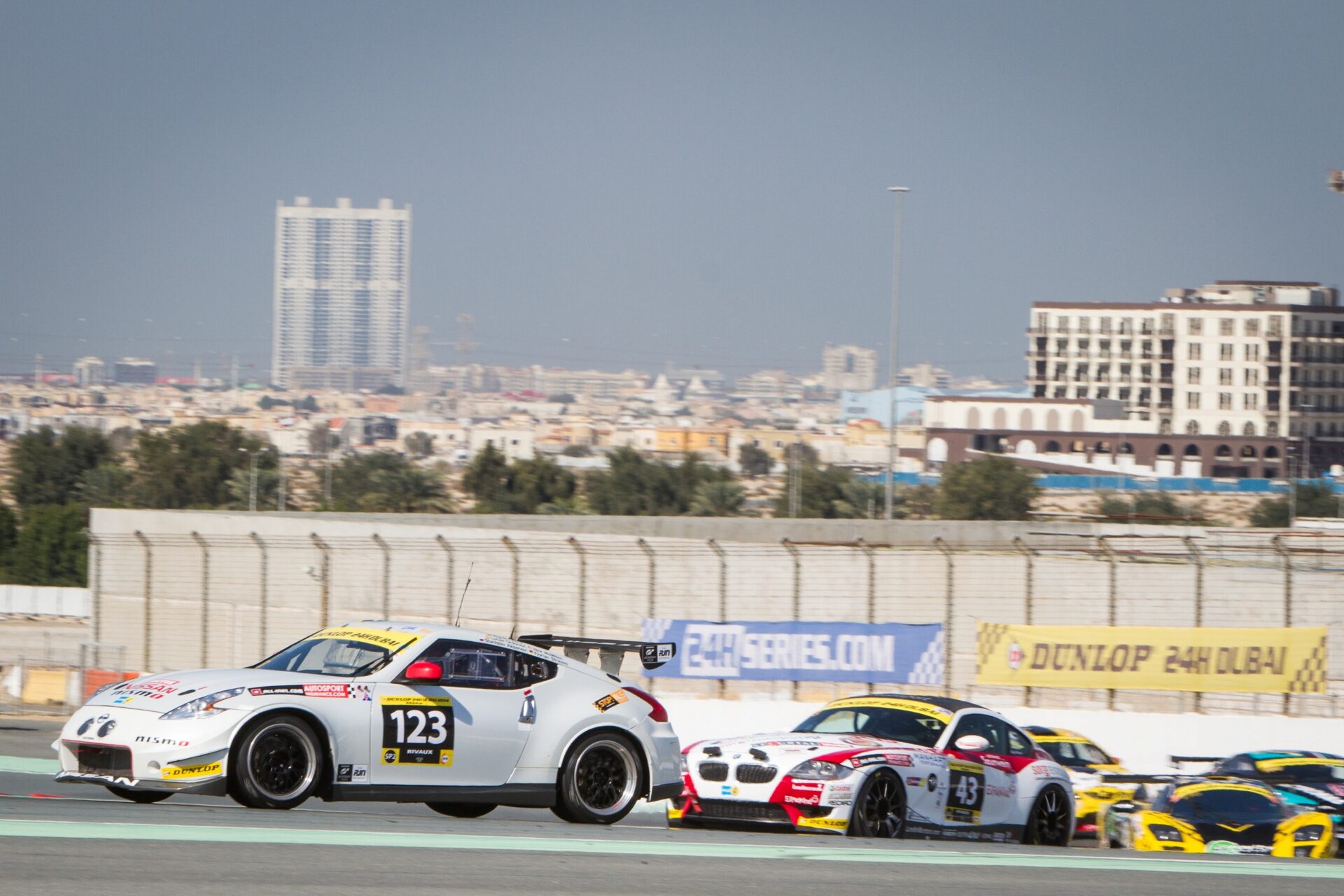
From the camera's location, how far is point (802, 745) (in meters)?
11.8

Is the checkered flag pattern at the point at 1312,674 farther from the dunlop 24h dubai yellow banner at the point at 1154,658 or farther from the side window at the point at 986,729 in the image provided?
the side window at the point at 986,729

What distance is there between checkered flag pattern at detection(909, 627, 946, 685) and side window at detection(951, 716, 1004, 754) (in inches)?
442

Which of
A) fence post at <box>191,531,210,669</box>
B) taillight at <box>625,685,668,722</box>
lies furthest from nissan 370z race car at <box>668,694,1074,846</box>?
fence post at <box>191,531,210,669</box>

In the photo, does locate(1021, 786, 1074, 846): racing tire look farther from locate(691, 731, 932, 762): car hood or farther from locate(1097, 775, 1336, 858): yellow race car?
locate(691, 731, 932, 762): car hood

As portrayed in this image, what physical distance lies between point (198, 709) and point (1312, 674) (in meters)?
18.6

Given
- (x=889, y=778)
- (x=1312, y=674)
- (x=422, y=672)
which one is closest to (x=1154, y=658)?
(x=1312, y=674)

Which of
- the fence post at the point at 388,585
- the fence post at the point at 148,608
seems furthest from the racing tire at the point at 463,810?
the fence post at the point at 148,608

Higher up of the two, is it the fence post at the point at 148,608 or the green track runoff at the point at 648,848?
the green track runoff at the point at 648,848

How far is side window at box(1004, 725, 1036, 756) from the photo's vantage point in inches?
515

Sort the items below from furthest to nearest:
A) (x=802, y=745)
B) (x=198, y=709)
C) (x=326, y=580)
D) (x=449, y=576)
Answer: (x=449, y=576) → (x=326, y=580) → (x=802, y=745) → (x=198, y=709)

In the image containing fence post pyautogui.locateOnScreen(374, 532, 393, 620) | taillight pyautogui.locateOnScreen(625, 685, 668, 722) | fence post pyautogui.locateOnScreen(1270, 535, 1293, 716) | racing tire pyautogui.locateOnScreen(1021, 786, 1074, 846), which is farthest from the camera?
fence post pyautogui.locateOnScreen(374, 532, 393, 620)

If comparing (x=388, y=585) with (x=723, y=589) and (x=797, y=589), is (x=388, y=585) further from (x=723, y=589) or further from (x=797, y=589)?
(x=797, y=589)

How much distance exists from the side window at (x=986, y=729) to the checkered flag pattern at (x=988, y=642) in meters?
11.3

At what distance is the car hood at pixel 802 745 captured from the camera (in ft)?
38.2
